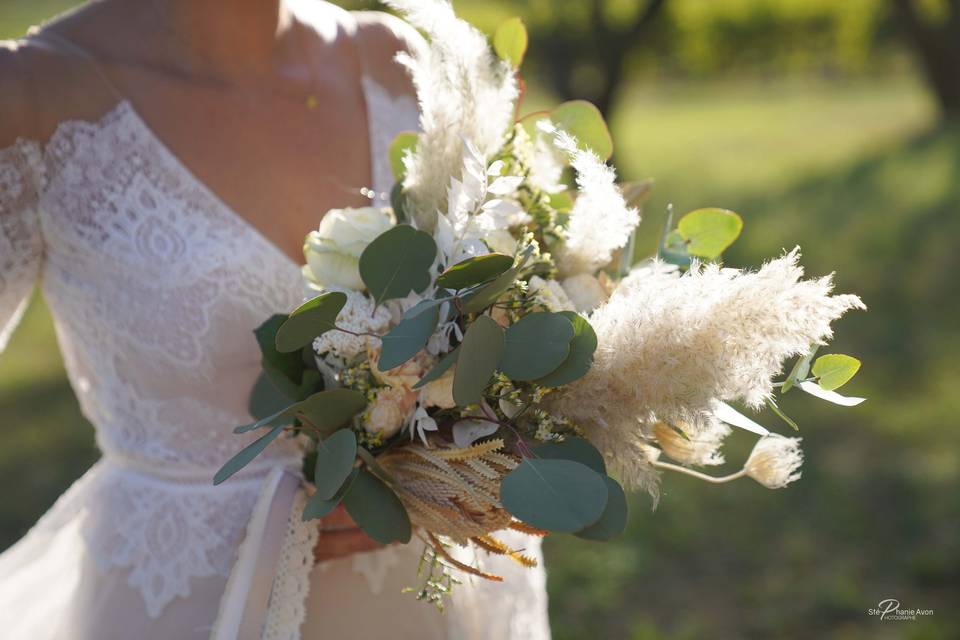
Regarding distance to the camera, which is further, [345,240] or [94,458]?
[94,458]

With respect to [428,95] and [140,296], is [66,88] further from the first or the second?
[428,95]

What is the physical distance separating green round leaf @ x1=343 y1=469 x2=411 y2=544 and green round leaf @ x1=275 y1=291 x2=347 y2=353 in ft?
0.72

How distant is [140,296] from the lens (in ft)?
5.75

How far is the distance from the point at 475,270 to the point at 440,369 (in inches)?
5.3

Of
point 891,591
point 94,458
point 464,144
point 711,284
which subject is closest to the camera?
point 711,284

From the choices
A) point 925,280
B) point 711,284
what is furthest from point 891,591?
point 925,280

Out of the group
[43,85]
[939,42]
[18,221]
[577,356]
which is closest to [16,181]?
[18,221]

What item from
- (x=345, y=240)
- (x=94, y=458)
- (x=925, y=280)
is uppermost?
(x=345, y=240)

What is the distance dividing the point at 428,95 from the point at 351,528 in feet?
2.42

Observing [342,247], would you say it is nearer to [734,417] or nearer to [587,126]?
[587,126]

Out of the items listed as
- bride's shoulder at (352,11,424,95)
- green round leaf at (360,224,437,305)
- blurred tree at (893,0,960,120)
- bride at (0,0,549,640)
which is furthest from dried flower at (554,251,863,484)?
blurred tree at (893,0,960,120)

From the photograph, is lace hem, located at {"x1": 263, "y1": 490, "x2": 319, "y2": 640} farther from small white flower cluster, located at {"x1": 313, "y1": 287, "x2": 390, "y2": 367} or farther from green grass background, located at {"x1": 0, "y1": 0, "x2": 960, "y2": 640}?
green grass background, located at {"x1": 0, "y1": 0, "x2": 960, "y2": 640}

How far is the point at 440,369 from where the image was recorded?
1.29m

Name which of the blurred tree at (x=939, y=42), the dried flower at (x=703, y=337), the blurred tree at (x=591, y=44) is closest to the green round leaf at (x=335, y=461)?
the dried flower at (x=703, y=337)
